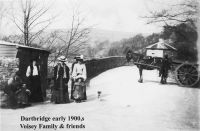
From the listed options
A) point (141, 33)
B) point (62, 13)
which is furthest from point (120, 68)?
point (62, 13)

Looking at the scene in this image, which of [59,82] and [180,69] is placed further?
[180,69]

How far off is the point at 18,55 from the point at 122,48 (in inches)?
123

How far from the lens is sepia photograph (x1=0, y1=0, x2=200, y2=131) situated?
20.5 ft

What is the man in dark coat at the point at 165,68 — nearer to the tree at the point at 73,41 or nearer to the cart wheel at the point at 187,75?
the cart wheel at the point at 187,75

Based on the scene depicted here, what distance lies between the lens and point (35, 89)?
737cm

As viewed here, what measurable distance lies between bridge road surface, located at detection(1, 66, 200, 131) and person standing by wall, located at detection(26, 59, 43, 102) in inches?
12.4

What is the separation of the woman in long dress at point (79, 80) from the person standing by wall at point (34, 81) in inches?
38.2

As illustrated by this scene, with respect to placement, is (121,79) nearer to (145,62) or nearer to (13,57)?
(145,62)

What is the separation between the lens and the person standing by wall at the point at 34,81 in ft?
23.7

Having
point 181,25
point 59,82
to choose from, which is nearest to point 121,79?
point 59,82

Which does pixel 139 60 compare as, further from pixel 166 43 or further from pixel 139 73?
pixel 166 43

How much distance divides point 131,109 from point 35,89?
2679 mm

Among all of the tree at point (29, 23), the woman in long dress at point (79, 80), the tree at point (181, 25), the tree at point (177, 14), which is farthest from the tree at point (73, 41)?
the tree at point (181, 25)

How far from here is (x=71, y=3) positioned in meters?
7.33
